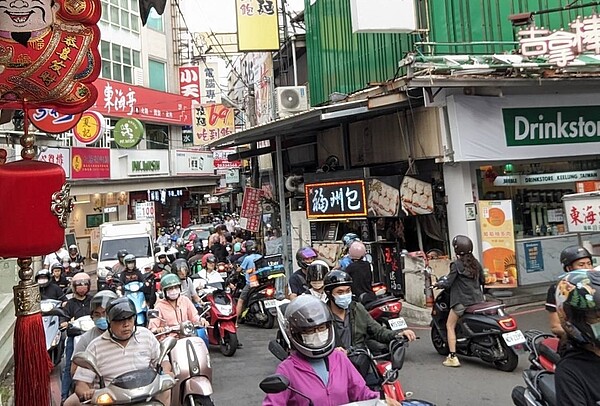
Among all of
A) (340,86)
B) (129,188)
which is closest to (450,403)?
(340,86)

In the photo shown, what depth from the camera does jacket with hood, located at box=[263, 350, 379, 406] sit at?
2859 mm

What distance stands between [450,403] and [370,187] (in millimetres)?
5786

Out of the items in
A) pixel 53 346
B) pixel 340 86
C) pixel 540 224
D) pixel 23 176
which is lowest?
pixel 53 346

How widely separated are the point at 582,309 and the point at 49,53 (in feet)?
10.4

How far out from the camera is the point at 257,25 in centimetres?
1430

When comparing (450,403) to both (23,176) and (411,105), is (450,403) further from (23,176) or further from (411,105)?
(411,105)

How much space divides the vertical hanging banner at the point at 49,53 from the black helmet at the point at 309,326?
1.94 meters

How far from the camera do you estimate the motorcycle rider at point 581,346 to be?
2.37m

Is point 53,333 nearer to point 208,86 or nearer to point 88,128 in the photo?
point 88,128

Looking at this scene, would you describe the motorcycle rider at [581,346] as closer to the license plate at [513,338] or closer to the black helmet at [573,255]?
the black helmet at [573,255]

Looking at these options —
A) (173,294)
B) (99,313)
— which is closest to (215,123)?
(173,294)

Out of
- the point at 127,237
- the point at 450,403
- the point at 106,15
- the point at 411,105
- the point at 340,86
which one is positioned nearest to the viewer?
the point at 450,403

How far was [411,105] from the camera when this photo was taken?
410 inches

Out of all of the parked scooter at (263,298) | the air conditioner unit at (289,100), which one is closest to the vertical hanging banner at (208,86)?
the air conditioner unit at (289,100)
